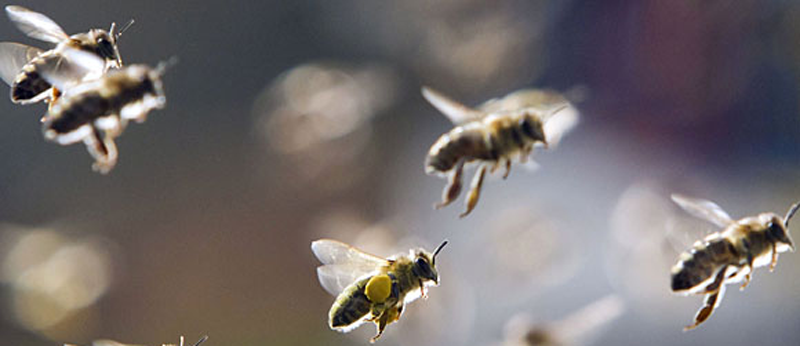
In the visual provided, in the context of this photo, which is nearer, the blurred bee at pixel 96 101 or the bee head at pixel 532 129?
the blurred bee at pixel 96 101

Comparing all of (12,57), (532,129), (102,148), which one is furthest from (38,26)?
(532,129)

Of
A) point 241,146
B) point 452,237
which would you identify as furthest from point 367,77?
point 452,237

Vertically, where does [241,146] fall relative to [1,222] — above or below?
above

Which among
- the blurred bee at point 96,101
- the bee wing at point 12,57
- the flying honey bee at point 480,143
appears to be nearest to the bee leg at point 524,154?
the flying honey bee at point 480,143

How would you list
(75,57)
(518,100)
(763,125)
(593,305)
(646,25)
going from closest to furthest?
(75,57) → (518,100) → (593,305) → (763,125) → (646,25)

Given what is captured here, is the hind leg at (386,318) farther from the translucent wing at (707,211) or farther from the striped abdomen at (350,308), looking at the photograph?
the translucent wing at (707,211)

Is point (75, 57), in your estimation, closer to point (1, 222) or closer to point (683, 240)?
point (683, 240)
